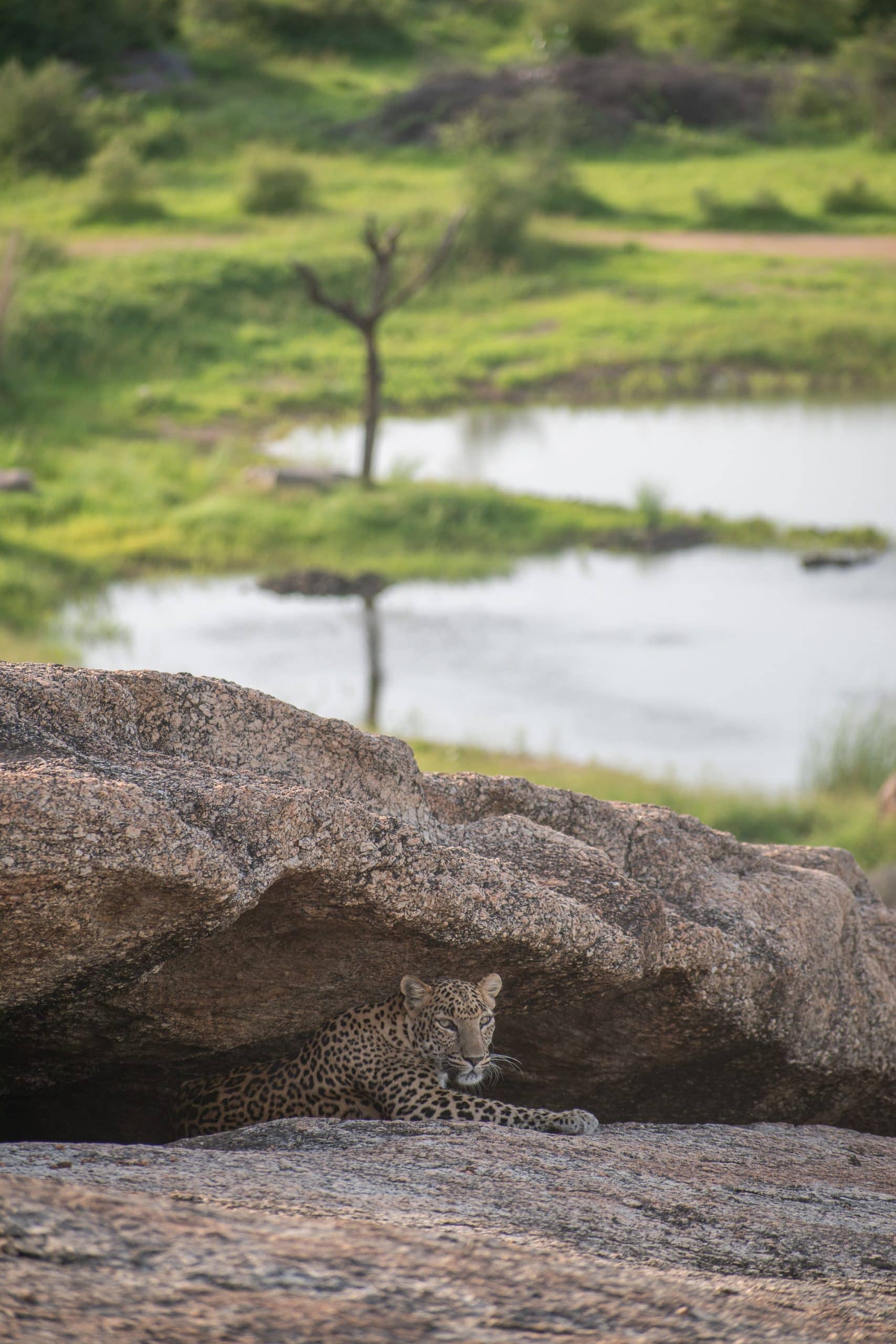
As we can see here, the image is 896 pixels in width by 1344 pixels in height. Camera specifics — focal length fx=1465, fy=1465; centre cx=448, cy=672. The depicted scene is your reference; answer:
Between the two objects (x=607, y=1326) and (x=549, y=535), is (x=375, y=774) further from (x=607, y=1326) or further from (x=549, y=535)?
(x=549, y=535)

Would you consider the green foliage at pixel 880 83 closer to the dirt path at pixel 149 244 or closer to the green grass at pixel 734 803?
the dirt path at pixel 149 244

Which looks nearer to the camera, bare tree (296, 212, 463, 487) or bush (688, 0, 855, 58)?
bare tree (296, 212, 463, 487)

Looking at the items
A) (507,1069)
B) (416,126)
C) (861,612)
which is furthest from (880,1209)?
(416,126)

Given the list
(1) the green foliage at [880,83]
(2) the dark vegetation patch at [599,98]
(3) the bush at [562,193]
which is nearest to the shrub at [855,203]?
(3) the bush at [562,193]

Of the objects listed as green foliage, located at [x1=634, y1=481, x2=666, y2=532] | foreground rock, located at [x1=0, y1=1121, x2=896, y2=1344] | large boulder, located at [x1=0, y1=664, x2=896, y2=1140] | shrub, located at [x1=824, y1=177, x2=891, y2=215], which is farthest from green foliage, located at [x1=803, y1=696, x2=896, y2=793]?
shrub, located at [x1=824, y1=177, x2=891, y2=215]

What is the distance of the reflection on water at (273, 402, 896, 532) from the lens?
28.0 meters

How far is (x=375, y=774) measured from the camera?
6.08 metres

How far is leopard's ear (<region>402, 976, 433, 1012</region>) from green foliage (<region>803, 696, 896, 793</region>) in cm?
1133

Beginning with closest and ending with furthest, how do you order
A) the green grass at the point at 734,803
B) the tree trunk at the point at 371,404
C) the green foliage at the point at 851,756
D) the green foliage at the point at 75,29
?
the green grass at the point at 734,803 → the green foliage at the point at 851,756 → the tree trunk at the point at 371,404 → the green foliage at the point at 75,29

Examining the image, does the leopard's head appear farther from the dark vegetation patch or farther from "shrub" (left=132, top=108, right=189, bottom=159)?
the dark vegetation patch

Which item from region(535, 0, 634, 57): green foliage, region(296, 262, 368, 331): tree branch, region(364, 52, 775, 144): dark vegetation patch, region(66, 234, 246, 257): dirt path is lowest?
region(296, 262, 368, 331): tree branch

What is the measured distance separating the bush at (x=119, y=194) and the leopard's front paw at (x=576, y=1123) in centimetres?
4051

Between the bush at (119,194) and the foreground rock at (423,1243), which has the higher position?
the bush at (119,194)

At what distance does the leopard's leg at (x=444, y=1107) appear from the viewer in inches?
221
